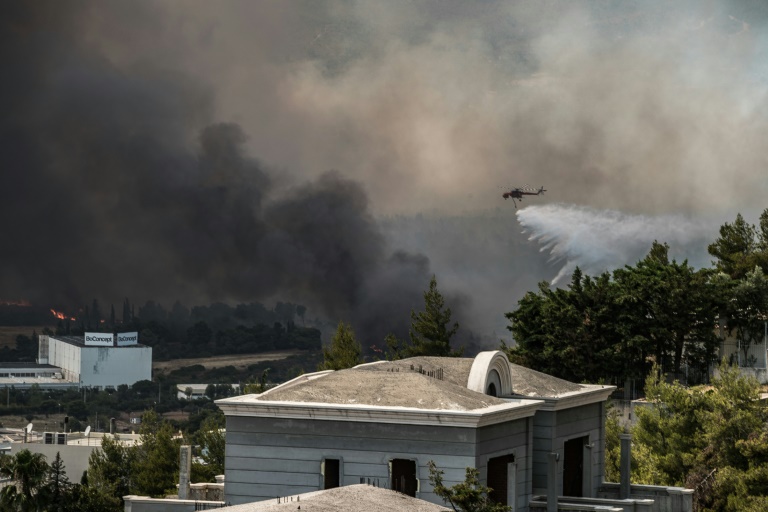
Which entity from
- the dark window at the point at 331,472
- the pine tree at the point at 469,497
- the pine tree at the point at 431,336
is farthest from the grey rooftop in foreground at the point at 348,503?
the pine tree at the point at 431,336

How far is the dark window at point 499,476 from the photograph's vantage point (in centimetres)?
4097

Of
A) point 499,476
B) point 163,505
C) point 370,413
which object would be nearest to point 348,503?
point 370,413

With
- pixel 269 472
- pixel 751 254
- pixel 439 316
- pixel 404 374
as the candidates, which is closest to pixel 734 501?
pixel 404 374

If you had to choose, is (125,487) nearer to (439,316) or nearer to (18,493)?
(439,316)

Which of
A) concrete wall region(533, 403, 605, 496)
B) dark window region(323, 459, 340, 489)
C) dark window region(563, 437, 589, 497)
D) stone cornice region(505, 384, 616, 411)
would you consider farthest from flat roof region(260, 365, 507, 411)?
dark window region(563, 437, 589, 497)

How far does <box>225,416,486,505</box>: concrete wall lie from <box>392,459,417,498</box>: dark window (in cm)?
24

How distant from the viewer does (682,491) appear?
47156 mm

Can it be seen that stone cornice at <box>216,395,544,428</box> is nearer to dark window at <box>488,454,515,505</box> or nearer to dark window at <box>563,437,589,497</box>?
dark window at <box>488,454,515,505</box>

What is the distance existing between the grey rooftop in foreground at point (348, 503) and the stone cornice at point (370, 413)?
3849mm

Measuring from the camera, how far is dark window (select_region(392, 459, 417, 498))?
3803cm

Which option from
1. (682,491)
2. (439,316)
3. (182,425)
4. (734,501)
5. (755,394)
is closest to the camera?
(682,491)

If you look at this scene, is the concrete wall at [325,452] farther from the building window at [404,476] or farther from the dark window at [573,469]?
the dark window at [573,469]

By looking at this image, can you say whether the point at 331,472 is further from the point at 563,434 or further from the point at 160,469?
the point at 160,469

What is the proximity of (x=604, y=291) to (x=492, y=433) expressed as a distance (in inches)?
1802
